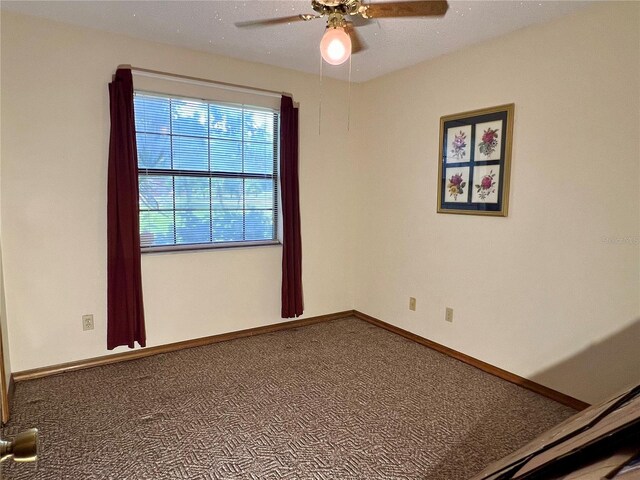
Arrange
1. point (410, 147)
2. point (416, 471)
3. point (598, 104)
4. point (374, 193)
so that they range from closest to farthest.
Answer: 1. point (416, 471)
2. point (598, 104)
3. point (410, 147)
4. point (374, 193)

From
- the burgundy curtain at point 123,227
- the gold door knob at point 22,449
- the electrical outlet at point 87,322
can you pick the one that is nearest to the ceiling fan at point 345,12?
the burgundy curtain at point 123,227

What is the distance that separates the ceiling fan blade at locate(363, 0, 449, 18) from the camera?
1825mm

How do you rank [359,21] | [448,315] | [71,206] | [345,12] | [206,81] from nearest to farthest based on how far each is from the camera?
[345,12]
[359,21]
[71,206]
[206,81]
[448,315]

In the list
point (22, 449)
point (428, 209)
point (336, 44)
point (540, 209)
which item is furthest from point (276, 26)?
point (22, 449)

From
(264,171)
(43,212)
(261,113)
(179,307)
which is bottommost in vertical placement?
(179,307)

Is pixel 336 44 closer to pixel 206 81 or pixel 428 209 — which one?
pixel 206 81

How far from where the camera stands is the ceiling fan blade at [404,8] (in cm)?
183

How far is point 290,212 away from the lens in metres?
3.54

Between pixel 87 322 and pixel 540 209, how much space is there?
3.27 m

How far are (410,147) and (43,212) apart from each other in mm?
2873

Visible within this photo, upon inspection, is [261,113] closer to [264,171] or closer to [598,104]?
[264,171]

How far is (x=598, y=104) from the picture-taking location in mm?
2275

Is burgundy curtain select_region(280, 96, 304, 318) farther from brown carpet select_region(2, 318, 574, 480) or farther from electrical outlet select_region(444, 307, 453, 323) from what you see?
electrical outlet select_region(444, 307, 453, 323)

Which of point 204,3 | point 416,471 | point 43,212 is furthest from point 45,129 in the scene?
point 416,471
